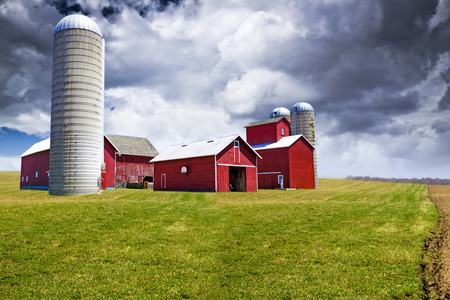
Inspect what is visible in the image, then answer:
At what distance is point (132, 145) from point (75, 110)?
21.6 metres

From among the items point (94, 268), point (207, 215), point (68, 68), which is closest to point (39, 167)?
point (68, 68)

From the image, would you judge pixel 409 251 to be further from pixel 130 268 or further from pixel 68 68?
pixel 68 68

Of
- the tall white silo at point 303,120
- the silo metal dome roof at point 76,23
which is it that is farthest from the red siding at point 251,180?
the silo metal dome roof at point 76,23

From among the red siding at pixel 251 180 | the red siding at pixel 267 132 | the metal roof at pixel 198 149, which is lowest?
the red siding at pixel 251 180

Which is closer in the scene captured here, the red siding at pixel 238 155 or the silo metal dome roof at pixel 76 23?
the silo metal dome roof at pixel 76 23

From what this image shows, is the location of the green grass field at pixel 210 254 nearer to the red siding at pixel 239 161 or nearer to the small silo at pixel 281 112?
the red siding at pixel 239 161

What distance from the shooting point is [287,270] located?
320 inches

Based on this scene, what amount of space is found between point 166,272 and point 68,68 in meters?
25.8

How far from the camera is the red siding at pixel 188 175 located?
3400 centimetres

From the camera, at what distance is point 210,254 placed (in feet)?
31.7

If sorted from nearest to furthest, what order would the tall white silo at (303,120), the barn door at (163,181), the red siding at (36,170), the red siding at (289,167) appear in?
the barn door at (163,181), the red siding at (36,170), the red siding at (289,167), the tall white silo at (303,120)

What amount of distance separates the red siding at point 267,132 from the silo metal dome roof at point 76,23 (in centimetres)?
2704

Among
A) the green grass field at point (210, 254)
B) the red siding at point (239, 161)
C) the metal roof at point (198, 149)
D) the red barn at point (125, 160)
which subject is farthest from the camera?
the red barn at point (125, 160)

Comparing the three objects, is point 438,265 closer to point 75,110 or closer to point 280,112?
point 75,110
